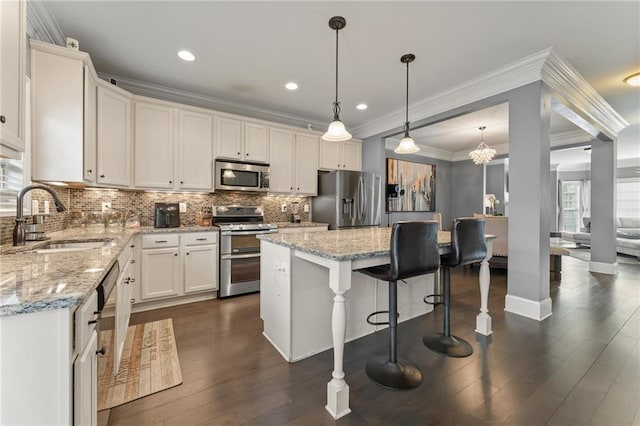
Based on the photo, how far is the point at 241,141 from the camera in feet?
12.6

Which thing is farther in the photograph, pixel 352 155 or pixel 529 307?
pixel 352 155

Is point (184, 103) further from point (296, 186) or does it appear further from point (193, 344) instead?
point (193, 344)

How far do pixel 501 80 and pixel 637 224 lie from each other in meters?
8.25

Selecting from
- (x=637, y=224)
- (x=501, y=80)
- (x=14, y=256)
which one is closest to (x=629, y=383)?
(x=501, y=80)

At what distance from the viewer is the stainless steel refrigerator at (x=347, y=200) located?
4.37 meters

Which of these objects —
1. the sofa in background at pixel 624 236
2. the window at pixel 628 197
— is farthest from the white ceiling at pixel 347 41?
the window at pixel 628 197

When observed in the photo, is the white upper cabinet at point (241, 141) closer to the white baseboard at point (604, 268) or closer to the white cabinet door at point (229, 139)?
the white cabinet door at point (229, 139)

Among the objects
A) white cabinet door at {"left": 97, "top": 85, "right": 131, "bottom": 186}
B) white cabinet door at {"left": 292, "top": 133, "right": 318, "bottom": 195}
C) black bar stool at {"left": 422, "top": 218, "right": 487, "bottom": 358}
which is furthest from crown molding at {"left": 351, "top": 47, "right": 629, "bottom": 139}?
white cabinet door at {"left": 97, "top": 85, "right": 131, "bottom": 186}

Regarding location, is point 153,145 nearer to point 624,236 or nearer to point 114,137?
point 114,137

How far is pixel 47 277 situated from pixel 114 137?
252 centimetres

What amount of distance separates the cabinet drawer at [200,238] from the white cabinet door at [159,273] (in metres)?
0.15

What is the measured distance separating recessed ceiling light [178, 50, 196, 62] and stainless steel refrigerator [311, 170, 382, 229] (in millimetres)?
2451

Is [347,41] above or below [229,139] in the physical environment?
above

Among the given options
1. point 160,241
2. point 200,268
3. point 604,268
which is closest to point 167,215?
point 160,241
